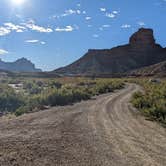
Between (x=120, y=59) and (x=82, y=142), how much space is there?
17089 centimetres

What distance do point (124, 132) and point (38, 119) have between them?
5502mm

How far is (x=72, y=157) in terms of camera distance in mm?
9625

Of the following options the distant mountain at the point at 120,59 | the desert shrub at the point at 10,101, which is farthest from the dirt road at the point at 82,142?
the distant mountain at the point at 120,59

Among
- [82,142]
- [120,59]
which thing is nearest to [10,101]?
[82,142]

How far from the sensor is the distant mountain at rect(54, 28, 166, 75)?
17357 centimetres

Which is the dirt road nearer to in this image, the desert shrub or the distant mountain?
the desert shrub

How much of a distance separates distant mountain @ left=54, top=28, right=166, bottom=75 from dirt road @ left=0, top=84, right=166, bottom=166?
15130 centimetres

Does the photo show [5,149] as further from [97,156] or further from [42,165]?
[97,156]

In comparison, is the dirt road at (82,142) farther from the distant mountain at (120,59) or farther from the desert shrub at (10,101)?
the distant mountain at (120,59)

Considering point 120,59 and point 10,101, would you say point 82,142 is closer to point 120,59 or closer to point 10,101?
point 10,101

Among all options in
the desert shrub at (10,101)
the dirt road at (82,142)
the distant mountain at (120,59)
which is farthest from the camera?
the distant mountain at (120,59)

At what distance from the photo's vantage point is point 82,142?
38.0 feet

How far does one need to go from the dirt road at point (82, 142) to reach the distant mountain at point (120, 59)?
496 feet

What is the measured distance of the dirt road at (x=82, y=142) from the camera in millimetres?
9320
